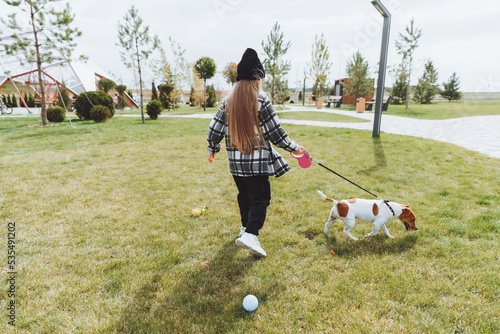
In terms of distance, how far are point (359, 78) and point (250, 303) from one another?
28.6 meters

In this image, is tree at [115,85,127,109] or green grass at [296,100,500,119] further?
tree at [115,85,127,109]

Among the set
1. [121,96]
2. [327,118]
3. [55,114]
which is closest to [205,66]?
[121,96]

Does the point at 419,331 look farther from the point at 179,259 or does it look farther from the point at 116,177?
the point at 116,177

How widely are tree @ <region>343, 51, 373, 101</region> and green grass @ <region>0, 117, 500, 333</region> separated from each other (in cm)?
2328

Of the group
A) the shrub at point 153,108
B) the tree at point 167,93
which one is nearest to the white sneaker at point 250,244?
the shrub at point 153,108

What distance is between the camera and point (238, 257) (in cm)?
287

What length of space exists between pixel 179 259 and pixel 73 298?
0.95 m

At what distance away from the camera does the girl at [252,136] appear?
99.0 inches

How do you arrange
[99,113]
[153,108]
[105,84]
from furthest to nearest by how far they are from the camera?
[105,84] → [153,108] → [99,113]

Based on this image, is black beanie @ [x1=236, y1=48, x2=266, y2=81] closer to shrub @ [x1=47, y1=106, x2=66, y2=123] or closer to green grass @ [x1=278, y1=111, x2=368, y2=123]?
green grass @ [x1=278, y1=111, x2=368, y2=123]

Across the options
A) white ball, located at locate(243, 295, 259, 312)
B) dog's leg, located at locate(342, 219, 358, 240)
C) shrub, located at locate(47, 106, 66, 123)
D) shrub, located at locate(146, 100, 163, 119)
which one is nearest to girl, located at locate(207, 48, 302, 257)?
white ball, located at locate(243, 295, 259, 312)

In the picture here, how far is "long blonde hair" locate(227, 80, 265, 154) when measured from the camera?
250 centimetres

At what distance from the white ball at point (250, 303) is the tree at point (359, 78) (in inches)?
1113

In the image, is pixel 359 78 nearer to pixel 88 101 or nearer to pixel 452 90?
pixel 452 90
